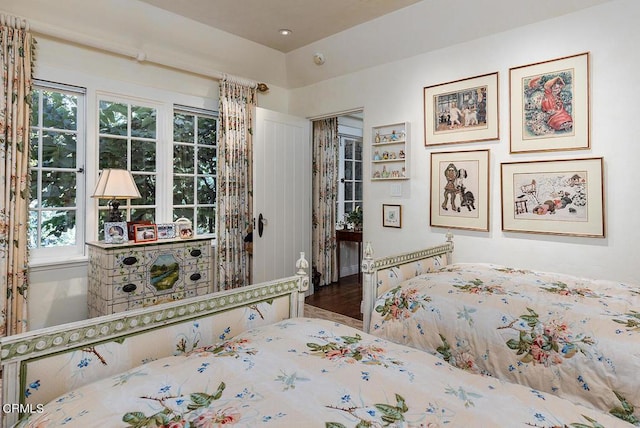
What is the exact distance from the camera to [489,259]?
10.0ft

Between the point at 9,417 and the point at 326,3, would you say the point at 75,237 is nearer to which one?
the point at 9,417

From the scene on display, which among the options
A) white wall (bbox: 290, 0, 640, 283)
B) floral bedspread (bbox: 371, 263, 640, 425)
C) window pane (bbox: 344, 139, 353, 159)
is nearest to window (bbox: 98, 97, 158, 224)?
white wall (bbox: 290, 0, 640, 283)

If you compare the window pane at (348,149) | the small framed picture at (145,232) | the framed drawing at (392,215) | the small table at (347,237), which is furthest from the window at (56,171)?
the window pane at (348,149)

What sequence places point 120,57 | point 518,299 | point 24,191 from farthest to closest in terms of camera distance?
point 120,57, point 24,191, point 518,299

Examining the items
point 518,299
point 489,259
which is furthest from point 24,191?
point 489,259

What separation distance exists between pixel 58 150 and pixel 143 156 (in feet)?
2.17

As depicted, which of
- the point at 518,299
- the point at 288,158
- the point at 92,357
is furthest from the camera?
the point at 288,158

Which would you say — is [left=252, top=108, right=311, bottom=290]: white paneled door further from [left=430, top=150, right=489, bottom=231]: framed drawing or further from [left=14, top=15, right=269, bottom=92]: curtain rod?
[left=430, top=150, right=489, bottom=231]: framed drawing

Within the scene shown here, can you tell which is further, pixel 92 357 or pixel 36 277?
pixel 36 277

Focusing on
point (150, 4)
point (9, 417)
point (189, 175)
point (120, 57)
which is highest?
point (150, 4)

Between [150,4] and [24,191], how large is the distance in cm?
182

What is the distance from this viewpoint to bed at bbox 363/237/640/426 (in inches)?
56.8

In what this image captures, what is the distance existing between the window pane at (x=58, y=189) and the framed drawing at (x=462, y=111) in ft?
10.3

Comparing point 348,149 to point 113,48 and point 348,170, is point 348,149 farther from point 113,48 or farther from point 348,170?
point 113,48
